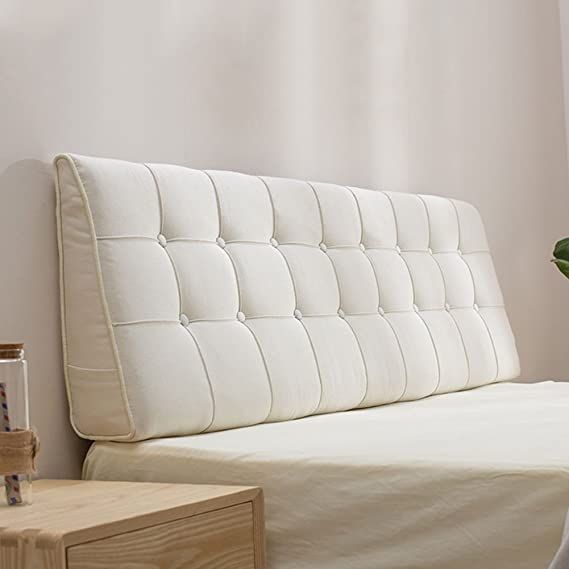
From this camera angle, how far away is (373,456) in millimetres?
1536

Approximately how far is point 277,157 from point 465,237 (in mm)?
685

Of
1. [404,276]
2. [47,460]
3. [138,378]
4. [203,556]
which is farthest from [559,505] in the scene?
[404,276]

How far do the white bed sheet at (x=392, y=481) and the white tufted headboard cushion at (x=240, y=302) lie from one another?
0.10 metres

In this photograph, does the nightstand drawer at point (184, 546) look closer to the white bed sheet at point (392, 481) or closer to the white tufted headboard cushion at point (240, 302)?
the white bed sheet at point (392, 481)

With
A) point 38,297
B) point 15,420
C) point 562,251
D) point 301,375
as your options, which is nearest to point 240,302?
point 301,375

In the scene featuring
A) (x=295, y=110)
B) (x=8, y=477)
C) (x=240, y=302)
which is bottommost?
(x=8, y=477)

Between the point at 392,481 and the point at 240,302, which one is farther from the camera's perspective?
the point at 240,302

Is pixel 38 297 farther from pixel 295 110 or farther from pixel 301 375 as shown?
pixel 295 110

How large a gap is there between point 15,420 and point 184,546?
292mm

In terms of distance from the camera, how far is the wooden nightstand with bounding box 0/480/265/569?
1304mm

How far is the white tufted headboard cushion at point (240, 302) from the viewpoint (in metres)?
1.79

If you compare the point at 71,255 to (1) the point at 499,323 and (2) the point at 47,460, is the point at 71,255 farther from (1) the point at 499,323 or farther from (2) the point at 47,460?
(1) the point at 499,323

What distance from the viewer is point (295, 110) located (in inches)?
98.0

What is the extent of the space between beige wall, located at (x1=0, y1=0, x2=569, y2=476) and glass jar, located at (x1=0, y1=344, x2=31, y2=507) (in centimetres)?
29
